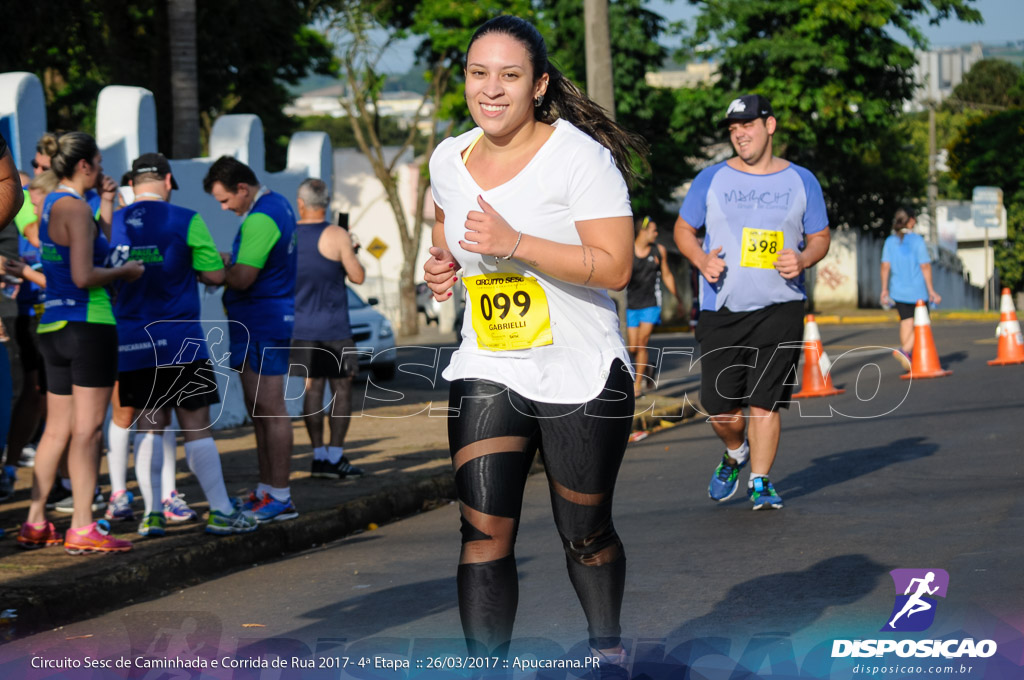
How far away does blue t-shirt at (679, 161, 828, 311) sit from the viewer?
6930 millimetres

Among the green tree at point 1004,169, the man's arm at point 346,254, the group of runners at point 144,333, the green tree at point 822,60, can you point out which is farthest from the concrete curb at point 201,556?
the green tree at point 1004,169

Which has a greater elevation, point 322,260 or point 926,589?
point 322,260

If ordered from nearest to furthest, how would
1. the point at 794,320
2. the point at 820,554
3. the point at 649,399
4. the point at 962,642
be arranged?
the point at 962,642 → the point at 820,554 → the point at 794,320 → the point at 649,399

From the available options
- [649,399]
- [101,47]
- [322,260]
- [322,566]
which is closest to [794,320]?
[322,566]

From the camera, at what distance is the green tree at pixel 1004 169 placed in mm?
54844

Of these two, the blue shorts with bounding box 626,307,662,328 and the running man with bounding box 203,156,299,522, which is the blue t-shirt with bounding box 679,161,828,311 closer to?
the running man with bounding box 203,156,299,522

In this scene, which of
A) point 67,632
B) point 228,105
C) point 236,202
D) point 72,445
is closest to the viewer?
point 67,632

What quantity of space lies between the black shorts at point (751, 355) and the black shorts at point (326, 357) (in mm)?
2886

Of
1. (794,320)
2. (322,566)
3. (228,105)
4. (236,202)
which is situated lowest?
(322,566)

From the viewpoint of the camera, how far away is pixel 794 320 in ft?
22.9

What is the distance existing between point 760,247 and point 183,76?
8.20 m

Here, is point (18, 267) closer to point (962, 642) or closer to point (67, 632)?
point (67, 632)

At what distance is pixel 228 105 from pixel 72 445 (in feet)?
74.0

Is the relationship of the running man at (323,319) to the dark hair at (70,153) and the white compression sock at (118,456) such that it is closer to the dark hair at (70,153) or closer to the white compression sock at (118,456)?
the white compression sock at (118,456)
